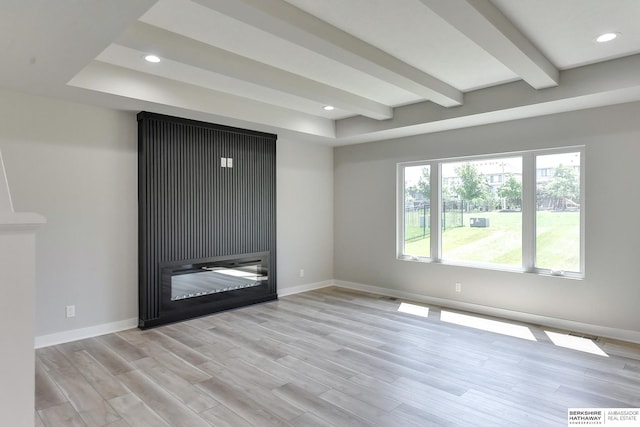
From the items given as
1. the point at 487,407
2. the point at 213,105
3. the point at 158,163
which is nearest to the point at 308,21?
the point at 213,105

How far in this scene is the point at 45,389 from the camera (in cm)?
286

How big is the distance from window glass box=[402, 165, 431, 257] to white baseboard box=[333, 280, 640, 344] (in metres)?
0.66

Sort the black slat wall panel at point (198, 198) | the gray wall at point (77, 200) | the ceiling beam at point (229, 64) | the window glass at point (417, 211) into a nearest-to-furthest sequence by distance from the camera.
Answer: the ceiling beam at point (229, 64)
the gray wall at point (77, 200)
the black slat wall panel at point (198, 198)
the window glass at point (417, 211)

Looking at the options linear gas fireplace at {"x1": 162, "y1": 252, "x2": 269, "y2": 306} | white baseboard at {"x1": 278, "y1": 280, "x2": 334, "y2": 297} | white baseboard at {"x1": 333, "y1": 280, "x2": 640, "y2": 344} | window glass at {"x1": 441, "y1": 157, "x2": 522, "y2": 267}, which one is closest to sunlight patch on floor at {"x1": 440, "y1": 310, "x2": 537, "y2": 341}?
white baseboard at {"x1": 333, "y1": 280, "x2": 640, "y2": 344}

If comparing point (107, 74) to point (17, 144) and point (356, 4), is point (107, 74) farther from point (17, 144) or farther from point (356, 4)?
point (356, 4)

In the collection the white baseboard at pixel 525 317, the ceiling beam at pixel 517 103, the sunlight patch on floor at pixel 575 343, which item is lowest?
the sunlight patch on floor at pixel 575 343

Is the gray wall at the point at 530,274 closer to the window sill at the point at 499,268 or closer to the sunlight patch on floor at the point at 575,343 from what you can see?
the window sill at the point at 499,268

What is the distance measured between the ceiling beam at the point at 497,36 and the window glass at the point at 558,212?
1161 millimetres

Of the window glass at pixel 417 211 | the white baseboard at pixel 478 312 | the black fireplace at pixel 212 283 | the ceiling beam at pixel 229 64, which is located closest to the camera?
the ceiling beam at pixel 229 64

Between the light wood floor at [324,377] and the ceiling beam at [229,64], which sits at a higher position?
the ceiling beam at [229,64]

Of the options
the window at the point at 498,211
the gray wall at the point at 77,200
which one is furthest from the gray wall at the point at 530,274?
the gray wall at the point at 77,200

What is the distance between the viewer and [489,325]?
445 centimetres

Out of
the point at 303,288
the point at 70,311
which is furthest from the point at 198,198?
the point at 303,288

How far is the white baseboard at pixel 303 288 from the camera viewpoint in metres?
5.98
